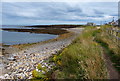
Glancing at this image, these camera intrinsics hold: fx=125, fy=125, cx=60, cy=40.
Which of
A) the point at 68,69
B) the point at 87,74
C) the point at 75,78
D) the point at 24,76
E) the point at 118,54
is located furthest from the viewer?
the point at 118,54

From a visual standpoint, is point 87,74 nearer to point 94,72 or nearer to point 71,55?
point 94,72

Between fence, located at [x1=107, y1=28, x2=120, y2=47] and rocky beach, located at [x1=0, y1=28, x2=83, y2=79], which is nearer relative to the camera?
rocky beach, located at [x1=0, y1=28, x2=83, y2=79]

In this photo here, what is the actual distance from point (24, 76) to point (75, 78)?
7.99ft

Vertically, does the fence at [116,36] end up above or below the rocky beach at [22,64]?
above

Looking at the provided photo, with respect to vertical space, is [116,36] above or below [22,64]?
above

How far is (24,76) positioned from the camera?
5188 millimetres

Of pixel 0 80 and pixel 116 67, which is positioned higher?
pixel 116 67

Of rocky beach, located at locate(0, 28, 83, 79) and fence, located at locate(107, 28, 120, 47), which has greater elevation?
fence, located at locate(107, 28, 120, 47)

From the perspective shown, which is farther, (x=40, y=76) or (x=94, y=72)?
(x=40, y=76)

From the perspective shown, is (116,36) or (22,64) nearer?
(22,64)

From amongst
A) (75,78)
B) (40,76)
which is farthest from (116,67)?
(40,76)

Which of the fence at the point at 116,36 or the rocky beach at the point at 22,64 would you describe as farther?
the fence at the point at 116,36

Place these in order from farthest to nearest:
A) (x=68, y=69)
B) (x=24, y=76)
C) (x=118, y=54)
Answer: (x=118, y=54) < (x=24, y=76) < (x=68, y=69)

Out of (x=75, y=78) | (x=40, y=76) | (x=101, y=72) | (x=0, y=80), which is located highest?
(x=101, y=72)
